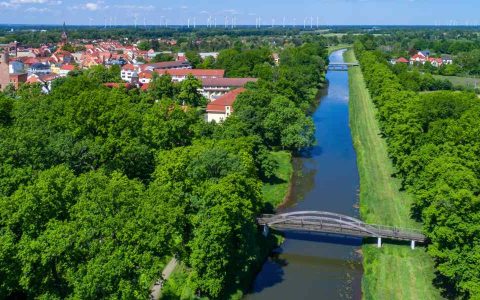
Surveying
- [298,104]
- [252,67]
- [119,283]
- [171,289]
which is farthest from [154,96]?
[119,283]

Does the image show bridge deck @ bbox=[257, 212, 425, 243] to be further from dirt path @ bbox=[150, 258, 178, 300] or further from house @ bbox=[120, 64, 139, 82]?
house @ bbox=[120, 64, 139, 82]

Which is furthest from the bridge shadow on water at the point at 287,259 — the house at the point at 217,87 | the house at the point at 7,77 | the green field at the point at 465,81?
the green field at the point at 465,81

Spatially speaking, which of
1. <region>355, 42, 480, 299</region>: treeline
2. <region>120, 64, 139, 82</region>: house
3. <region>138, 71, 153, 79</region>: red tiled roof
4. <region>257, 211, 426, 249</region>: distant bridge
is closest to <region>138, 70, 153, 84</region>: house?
<region>138, 71, 153, 79</region>: red tiled roof

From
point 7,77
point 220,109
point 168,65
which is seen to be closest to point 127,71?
point 168,65

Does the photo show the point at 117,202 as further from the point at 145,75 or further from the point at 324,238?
the point at 145,75

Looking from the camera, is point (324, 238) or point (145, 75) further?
point (145, 75)
